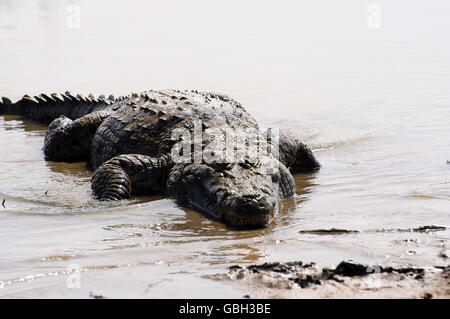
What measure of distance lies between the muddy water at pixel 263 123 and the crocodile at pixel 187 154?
7.7 inches

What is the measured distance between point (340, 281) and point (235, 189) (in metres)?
2.04

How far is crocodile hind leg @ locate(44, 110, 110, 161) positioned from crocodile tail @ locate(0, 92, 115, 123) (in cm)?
96

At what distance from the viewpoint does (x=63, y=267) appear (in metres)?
4.36

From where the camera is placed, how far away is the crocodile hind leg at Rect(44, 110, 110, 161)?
8609 millimetres

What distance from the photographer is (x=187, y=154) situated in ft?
22.0

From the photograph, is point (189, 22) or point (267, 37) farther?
point (189, 22)

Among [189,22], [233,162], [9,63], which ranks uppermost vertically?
[189,22]

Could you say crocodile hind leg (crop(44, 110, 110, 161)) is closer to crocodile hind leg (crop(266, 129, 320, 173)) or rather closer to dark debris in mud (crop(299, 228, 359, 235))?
crocodile hind leg (crop(266, 129, 320, 173))

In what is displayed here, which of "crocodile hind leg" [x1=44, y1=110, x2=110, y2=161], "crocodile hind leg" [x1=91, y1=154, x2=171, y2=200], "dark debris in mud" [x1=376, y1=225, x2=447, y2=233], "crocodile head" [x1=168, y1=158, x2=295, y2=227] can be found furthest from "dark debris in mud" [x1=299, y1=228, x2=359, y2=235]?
"crocodile hind leg" [x1=44, y1=110, x2=110, y2=161]

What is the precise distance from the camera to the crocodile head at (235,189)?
17.7 ft

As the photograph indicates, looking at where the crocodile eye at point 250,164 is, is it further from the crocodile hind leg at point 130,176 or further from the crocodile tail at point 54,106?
the crocodile tail at point 54,106

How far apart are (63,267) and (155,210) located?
1.78 meters
